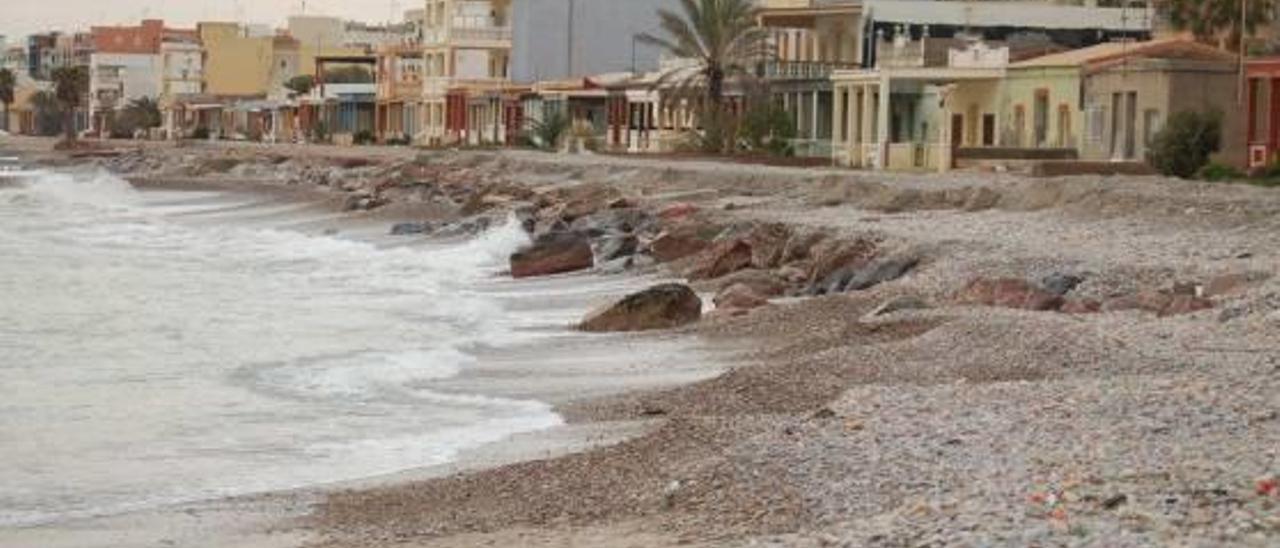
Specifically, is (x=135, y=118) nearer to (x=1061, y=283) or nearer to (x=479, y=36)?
(x=479, y=36)

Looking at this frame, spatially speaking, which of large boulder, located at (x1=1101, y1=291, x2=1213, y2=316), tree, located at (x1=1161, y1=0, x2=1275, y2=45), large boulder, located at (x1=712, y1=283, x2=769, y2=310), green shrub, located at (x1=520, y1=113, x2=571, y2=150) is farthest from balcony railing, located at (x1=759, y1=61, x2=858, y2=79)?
large boulder, located at (x1=1101, y1=291, x2=1213, y2=316)

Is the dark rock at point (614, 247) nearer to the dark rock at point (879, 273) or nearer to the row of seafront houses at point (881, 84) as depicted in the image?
the dark rock at point (879, 273)

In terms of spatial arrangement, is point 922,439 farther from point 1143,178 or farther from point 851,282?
point 1143,178

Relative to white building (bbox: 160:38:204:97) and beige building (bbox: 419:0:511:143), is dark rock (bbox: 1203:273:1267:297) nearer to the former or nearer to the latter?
beige building (bbox: 419:0:511:143)

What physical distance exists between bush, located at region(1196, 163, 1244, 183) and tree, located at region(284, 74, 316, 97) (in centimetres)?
8926

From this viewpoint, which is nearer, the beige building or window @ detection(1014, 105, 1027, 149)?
window @ detection(1014, 105, 1027, 149)

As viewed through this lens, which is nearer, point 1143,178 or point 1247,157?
point 1143,178

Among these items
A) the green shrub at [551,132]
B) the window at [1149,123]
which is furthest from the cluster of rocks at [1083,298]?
the green shrub at [551,132]

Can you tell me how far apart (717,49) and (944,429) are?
48.2m

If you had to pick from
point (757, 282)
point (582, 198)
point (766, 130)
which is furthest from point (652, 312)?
point (766, 130)

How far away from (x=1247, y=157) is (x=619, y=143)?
37859mm

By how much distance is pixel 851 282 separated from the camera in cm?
2570

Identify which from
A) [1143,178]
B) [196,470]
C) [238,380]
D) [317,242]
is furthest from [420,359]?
[317,242]

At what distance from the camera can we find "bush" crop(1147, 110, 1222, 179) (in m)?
38.1
